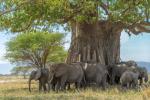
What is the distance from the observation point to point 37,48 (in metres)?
55.3

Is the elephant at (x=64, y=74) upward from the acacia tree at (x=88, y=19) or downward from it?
downward

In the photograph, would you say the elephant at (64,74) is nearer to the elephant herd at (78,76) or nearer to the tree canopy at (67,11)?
the elephant herd at (78,76)

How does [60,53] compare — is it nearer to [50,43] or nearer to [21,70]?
[50,43]

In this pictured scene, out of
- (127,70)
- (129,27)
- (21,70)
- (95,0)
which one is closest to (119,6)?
(95,0)

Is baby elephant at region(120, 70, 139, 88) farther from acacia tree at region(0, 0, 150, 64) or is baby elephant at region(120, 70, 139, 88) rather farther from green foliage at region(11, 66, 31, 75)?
green foliage at region(11, 66, 31, 75)

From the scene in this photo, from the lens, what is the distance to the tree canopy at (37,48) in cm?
5600

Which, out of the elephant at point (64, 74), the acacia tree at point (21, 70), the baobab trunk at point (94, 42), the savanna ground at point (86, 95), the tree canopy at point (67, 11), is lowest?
the acacia tree at point (21, 70)

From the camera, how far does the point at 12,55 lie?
60781mm

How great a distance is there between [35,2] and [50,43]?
33713 mm

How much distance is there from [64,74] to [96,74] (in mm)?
1729

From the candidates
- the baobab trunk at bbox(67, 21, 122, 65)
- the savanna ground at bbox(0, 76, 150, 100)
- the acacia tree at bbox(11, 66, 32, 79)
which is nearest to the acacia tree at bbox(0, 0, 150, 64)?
the baobab trunk at bbox(67, 21, 122, 65)

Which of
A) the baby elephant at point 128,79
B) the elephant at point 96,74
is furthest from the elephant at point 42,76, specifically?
the baby elephant at point 128,79

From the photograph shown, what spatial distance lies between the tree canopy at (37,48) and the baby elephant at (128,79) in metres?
29.5

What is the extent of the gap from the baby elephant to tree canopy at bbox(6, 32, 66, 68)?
29.5 m
